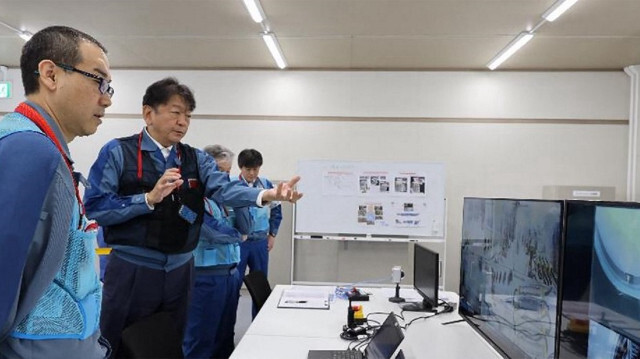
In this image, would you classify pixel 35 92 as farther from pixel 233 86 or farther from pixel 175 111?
pixel 233 86

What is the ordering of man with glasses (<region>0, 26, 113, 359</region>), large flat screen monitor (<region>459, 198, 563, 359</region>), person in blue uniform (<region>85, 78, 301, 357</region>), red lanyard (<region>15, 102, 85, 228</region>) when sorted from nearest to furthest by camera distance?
man with glasses (<region>0, 26, 113, 359</region>) < red lanyard (<region>15, 102, 85, 228</region>) < large flat screen monitor (<region>459, 198, 563, 359</region>) < person in blue uniform (<region>85, 78, 301, 357</region>)

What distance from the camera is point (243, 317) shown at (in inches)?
170

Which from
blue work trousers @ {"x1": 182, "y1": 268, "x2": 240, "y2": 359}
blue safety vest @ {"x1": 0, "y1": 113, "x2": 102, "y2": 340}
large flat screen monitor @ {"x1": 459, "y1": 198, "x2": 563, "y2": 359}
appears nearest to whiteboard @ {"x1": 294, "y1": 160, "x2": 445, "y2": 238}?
blue work trousers @ {"x1": 182, "y1": 268, "x2": 240, "y2": 359}

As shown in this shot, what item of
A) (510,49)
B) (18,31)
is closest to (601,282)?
(510,49)

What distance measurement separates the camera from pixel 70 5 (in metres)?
3.75

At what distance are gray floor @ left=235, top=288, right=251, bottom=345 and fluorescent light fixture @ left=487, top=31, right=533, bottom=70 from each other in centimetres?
399

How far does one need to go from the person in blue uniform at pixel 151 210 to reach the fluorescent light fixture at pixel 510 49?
365 cm

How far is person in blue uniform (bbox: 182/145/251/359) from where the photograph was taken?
8.98ft

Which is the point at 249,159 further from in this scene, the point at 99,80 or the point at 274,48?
the point at 99,80

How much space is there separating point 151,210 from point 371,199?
352 centimetres

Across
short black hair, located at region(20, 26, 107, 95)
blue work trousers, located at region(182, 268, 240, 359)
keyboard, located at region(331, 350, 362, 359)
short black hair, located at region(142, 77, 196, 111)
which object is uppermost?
short black hair, located at region(142, 77, 196, 111)

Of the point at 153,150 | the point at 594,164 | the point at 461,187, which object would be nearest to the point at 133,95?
the point at 153,150

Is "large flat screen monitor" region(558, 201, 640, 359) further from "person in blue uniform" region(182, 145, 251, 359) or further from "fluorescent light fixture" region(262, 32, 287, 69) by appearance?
"fluorescent light fixture" region(262, 32, 287, 69)

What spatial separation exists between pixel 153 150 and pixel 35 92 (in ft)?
3.16
